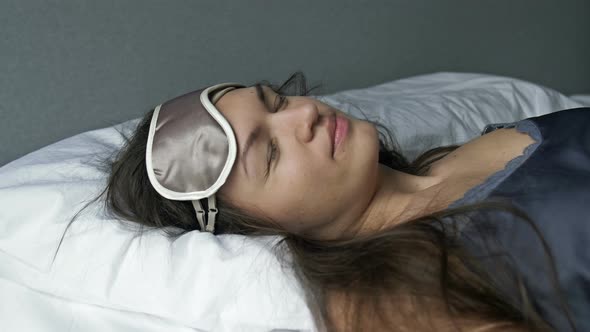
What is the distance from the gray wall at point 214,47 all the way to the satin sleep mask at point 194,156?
0.54 m

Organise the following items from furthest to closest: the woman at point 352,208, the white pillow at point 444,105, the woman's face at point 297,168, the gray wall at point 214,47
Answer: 1. the white pillow at point 444,105
2. the gray wall at point 214,47
3. the woman's face at point 297,168
4. the woman at point 352,208

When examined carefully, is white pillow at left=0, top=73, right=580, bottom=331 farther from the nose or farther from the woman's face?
the nose

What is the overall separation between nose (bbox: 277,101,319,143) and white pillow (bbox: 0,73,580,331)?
0.67 feet

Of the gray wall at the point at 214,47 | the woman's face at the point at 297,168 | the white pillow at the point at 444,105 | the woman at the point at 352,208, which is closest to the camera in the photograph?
the woman at the point at 352,208

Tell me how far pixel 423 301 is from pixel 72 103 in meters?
1.10

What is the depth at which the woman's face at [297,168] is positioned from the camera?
116 cm

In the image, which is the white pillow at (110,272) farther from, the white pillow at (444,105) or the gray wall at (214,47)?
the white pillow at (444,105)

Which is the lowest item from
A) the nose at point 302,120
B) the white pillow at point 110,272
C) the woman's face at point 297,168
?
the white pillow at point 110,272

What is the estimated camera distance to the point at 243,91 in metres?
1.26

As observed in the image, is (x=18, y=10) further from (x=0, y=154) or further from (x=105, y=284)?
(x=105, y=284)

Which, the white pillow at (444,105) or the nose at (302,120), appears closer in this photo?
the nose at (302,120)

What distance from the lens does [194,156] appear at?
1167mm

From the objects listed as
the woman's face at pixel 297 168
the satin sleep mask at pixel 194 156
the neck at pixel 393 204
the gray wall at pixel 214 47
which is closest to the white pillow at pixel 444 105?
the gray wall at pixel 214 47

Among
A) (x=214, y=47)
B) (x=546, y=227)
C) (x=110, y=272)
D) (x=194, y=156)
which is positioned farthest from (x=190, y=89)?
(x=546, y=227)
